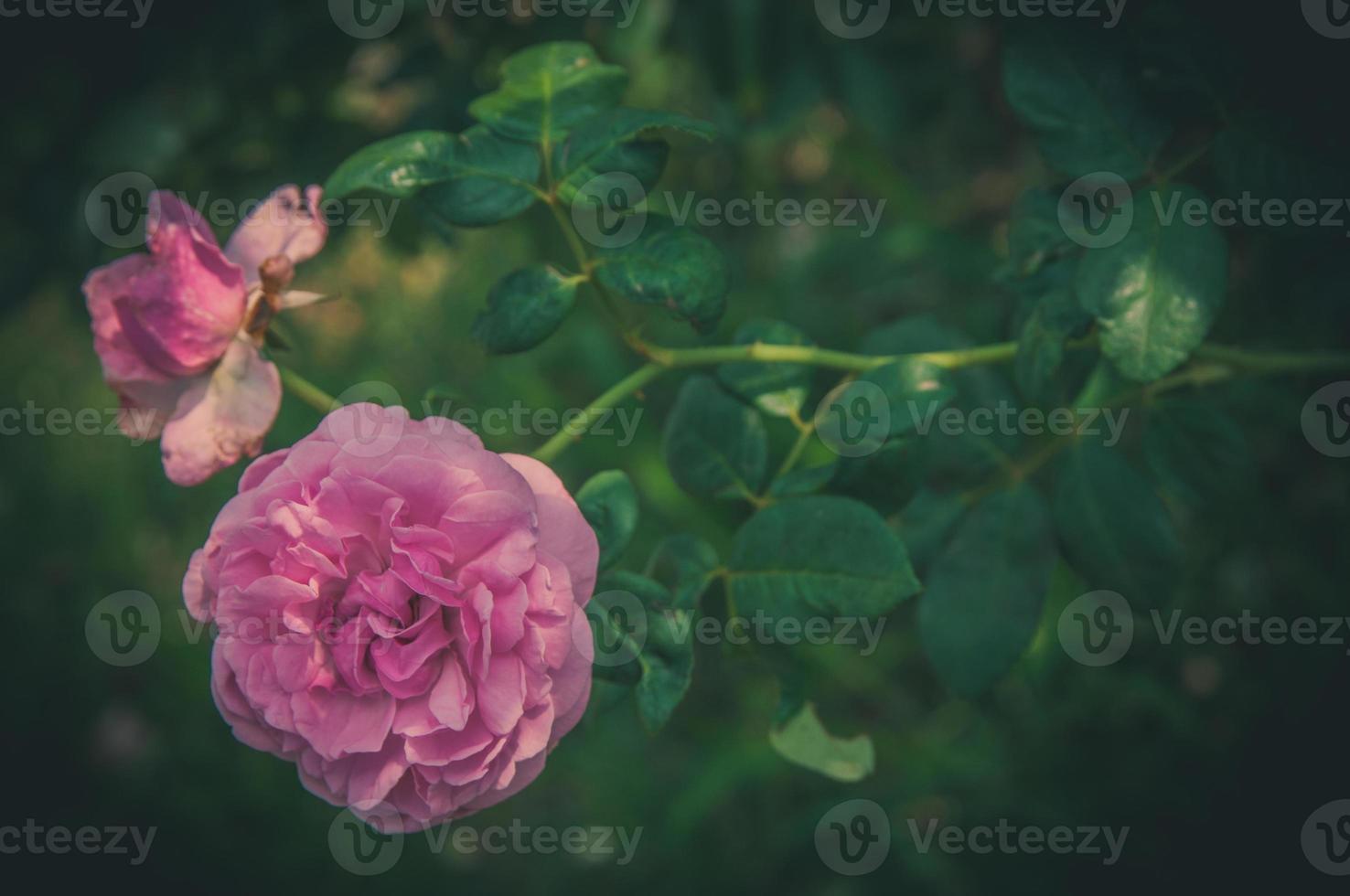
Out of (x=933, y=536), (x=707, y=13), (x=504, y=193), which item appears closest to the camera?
(x=504, y=193)

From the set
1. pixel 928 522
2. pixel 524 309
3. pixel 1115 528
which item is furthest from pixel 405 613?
pixel 1115 528

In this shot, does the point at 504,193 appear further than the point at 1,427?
No

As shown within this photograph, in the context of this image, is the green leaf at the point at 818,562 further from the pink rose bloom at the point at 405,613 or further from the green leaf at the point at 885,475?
the pink rose bloom at the point at 405,613

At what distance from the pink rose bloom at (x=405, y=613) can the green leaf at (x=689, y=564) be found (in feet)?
0.35

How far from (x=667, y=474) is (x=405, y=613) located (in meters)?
1.15

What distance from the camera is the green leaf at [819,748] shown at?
0.76 metres

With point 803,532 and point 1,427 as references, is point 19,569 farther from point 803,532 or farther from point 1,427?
point 803,532

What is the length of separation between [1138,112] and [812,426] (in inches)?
14.1

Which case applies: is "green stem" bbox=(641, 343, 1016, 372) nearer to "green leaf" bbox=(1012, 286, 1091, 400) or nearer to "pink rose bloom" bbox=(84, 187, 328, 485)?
"green leaf" bbox=(1012, 286, 1091, 400)

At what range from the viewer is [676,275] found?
0.68m

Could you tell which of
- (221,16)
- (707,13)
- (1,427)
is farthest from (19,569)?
(707,13)

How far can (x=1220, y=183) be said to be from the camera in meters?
0.77

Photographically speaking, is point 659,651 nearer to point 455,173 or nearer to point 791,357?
point 791,357

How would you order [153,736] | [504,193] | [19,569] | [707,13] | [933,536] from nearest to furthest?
[504,193], [933,536], [707,13], [153,736], [19,569]
